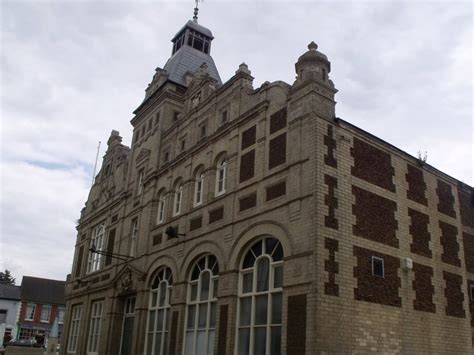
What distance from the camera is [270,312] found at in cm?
1574

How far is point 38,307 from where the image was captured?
60.8 meters

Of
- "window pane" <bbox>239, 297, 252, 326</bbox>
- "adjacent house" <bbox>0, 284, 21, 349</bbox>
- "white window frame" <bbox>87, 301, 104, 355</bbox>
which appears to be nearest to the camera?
"window pane" <bbox>239, 297, 252, 326</bbox>

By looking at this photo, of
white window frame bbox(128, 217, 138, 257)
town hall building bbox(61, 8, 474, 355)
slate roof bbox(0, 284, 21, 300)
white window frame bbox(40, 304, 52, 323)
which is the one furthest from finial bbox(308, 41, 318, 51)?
white window frame bbox(40, 304, 52, 323)

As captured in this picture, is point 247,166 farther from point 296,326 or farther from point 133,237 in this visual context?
point 133,237

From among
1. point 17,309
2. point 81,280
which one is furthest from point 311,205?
point 17,309

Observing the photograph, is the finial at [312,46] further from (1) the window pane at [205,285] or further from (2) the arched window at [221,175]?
(1) the window pane at [205,285]

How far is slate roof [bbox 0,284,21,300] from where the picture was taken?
58.1 m

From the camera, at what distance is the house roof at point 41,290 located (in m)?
61.0

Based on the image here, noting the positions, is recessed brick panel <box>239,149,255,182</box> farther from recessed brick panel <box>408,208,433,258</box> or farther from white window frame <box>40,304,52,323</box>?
white window frame <box>40,304,52,323</box>

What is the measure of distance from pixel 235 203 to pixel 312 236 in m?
4.58

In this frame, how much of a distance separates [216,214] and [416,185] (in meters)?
7.70

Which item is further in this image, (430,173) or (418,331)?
(430,173)

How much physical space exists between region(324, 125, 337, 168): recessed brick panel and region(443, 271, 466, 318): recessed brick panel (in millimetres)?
6575

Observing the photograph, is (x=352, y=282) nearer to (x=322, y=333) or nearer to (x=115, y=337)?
(x=322, y=333)
